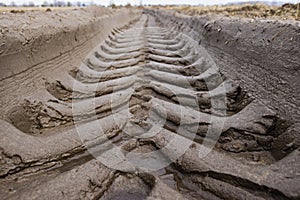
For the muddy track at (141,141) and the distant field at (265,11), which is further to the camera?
the distant field at (265,11)

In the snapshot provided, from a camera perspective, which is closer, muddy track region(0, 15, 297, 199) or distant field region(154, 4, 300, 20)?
muddy track region(0, 15, 297, 199)

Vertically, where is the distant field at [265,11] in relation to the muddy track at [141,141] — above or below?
above

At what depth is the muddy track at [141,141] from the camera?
135 cm

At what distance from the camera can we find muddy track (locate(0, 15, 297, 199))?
4.42ft

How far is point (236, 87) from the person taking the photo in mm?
2467

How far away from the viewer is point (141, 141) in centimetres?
176

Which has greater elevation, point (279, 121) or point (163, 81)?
point (279, 121)

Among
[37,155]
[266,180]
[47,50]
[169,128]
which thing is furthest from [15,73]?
[266,180]

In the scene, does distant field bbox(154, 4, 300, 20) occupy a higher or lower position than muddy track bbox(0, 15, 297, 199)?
higher

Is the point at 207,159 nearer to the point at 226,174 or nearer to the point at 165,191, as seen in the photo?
the point at 226,174

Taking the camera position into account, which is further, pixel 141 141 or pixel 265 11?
pixel 265 11

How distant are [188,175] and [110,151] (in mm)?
472

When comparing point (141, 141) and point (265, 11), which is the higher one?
point (265, 11)

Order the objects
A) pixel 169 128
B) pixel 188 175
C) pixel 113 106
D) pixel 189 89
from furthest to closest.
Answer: pixel 189 89
pixel 113 106
pixel 169 128
pixel 188 175
